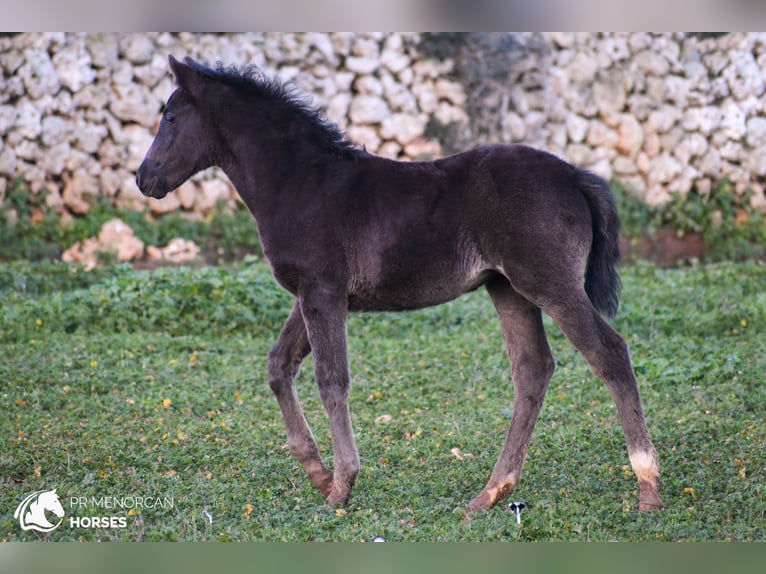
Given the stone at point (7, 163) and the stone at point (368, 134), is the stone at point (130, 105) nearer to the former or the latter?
the stone at point (7, 163)

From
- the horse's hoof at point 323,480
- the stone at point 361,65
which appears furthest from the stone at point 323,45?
the horse's hoof at point 323,480

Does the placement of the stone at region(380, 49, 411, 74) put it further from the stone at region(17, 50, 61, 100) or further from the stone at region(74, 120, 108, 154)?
the stone at region(17, 50, 61, 100)

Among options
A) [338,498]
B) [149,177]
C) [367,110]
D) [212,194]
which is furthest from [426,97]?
[338,498]

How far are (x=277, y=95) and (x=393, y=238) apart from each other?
1.12m

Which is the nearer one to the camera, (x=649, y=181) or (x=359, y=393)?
(x=359, y=393)

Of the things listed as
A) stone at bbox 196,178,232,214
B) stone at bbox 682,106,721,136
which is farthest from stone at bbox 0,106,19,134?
stone at bbox 682,106,721,136

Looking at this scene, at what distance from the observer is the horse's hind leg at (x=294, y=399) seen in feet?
18.5

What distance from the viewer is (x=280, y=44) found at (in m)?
12.6

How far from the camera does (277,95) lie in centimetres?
575

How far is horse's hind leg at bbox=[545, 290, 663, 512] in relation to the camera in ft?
17.1

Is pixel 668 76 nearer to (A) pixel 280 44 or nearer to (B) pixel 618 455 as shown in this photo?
(A) pixel 280 44

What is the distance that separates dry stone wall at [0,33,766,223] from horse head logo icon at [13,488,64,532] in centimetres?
690
